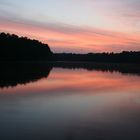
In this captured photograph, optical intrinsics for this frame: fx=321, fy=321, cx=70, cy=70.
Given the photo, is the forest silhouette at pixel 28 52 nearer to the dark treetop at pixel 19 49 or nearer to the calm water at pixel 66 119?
the dark treetop at pixel 19 49

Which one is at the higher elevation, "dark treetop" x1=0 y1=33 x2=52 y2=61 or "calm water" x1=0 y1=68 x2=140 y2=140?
"dark treetop" x1=0 y1=33 x2=52 y2=61

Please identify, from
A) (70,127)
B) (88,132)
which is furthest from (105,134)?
(70,127)

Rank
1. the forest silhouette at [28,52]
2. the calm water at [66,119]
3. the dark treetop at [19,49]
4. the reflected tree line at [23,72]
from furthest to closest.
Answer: the forest silhouette at [28,52] < the dark treetop at [19,49] < the reflected tree line at [23,72] < the calm water at [66,119]

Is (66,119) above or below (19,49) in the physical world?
below

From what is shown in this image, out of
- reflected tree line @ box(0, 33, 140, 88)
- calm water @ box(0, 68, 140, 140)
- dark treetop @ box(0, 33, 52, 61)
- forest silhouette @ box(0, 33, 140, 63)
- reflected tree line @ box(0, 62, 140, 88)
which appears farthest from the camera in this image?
forest silhouette @ box(0, 33, 140, 63)

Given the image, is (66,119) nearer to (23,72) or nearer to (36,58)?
(23,72)

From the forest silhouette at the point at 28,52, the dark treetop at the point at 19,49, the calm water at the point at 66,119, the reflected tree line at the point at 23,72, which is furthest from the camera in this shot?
the forest silhouette at the point at 28,52

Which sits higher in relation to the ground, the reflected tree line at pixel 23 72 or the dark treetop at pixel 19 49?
the dark treetop at pixel 19 49

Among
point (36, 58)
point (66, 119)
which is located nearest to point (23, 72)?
point (66, 119)

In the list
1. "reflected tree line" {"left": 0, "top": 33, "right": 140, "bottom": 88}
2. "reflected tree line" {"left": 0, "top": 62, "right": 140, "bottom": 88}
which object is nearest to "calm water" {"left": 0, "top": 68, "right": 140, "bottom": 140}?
"reflected tree line" {"left": 0, "top": 62, "right": 140, "bottom": 88}

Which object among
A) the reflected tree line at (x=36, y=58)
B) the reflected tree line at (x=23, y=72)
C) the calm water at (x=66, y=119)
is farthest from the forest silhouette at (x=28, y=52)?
the calm water at (x=66, y=119)

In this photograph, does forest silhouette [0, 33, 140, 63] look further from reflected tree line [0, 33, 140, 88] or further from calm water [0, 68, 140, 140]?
calm water [0, 68, 140, 140]

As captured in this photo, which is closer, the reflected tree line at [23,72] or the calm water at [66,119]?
the calm water at [66,119]

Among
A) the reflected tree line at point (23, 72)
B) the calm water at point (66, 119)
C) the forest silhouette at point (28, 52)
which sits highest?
the forest silhouette at point (28, 52)
